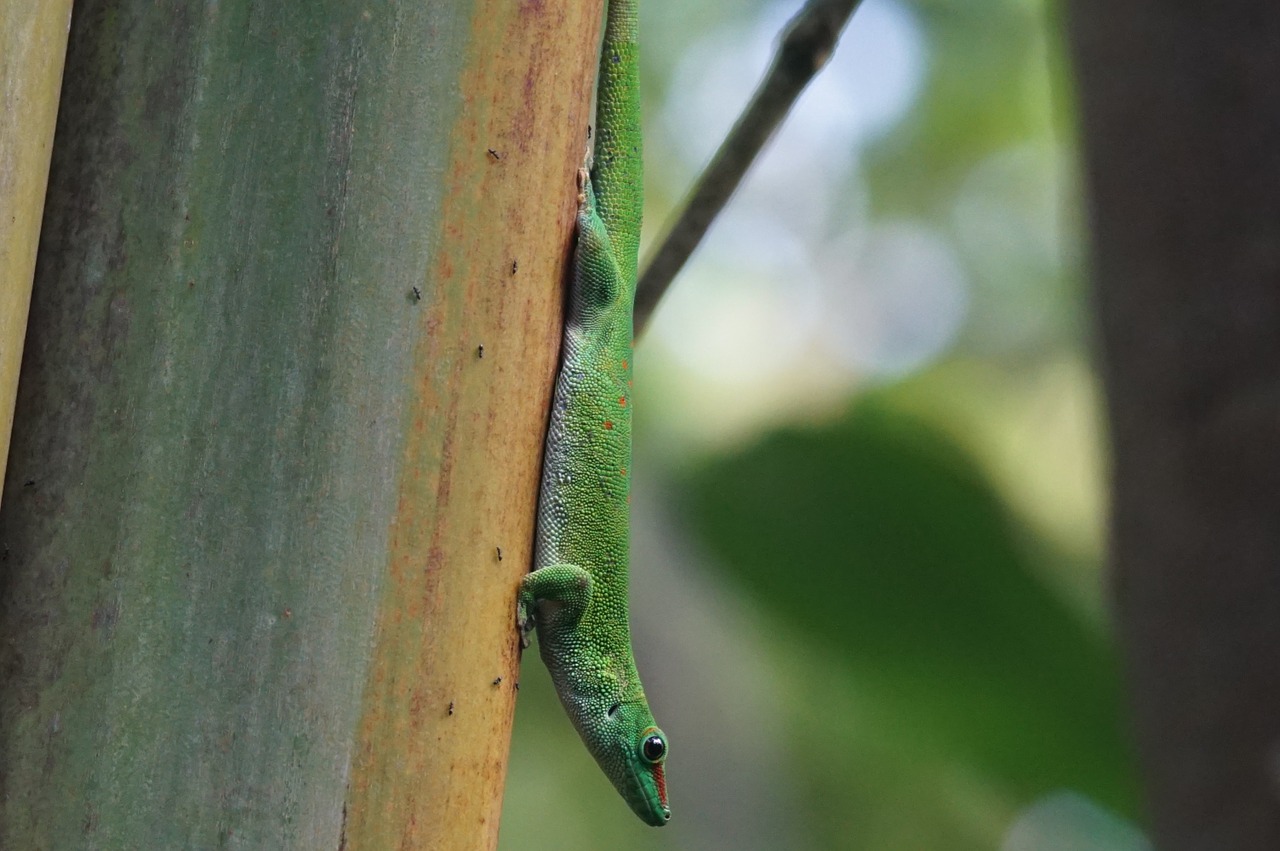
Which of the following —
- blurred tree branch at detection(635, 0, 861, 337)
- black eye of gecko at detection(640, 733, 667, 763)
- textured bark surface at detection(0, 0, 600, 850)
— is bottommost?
black eye of gecko at detection(640, 733, 667, 763)

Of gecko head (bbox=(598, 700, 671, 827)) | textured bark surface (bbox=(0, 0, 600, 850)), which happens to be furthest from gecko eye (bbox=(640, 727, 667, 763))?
textured bark surface (bbox=(0, 0, 600, 850))

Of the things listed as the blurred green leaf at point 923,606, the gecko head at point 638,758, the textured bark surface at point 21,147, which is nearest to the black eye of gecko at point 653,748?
the gecko head at point 638,758

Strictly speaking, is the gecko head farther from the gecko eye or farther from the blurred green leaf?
the blurred green leaf

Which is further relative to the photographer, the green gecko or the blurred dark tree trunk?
the green gecko

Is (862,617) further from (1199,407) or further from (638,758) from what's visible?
(1199,407)

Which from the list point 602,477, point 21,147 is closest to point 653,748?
point 602,477

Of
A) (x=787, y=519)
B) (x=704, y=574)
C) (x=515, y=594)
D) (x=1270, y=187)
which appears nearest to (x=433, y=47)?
(x=515, y=594)

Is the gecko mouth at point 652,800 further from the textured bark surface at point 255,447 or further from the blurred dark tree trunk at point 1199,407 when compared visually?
the blurred dark tree trunk at point 1199,407
